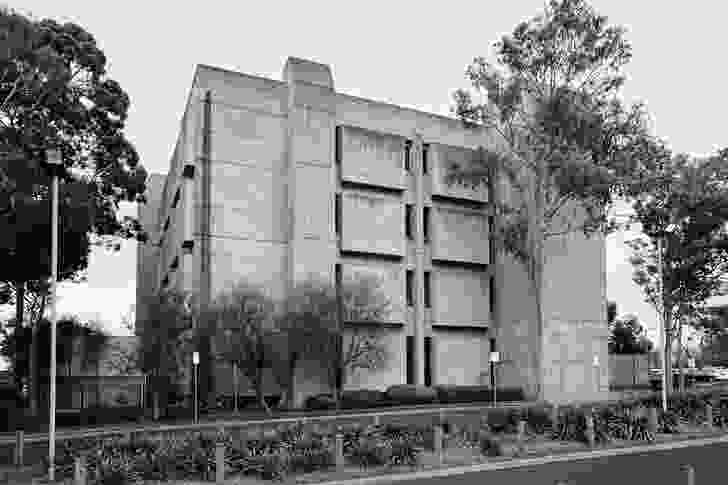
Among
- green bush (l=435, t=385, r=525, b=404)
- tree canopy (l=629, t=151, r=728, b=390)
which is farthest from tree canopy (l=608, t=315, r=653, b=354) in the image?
tree canopy (l=629, t=151, r=728, b=390)

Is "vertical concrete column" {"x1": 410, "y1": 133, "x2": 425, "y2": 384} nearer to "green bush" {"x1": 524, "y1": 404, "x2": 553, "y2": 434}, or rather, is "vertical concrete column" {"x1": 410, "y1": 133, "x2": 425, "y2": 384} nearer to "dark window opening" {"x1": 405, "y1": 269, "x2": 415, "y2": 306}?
"dark window opening" {"x1": 405, "y1": 269, "x2": 415, "y2": 306}

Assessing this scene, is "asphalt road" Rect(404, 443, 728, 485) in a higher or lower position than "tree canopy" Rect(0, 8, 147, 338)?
lower

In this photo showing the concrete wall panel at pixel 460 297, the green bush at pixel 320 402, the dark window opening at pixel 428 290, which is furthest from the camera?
the dark window opening at pixel 428 290

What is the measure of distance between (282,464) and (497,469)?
16.6 feet

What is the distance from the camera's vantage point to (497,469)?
60.1 feet

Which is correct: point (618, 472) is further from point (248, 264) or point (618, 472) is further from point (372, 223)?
point (372, 223)

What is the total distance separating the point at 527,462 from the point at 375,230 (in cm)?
3027

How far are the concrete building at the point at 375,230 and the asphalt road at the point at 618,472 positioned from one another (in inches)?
1064

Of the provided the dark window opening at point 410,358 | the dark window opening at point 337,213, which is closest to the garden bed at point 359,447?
the dark window opening at point 337,213

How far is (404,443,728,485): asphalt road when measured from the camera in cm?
1584

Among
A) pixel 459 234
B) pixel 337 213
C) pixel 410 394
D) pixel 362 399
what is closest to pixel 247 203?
pixel 337 213

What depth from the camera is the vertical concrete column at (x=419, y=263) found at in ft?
163

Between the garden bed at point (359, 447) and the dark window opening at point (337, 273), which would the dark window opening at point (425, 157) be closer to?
the dark window opening at point (337, 273)

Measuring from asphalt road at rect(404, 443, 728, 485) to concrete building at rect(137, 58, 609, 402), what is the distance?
27.0 m
